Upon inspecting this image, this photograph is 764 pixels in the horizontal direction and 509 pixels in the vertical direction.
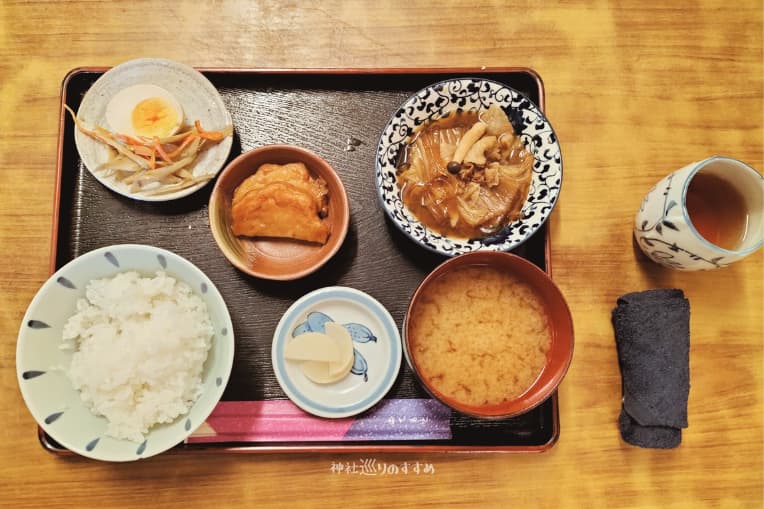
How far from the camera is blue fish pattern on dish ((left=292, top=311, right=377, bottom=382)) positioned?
1.98 m

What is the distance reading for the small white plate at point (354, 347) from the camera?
75.8 inches

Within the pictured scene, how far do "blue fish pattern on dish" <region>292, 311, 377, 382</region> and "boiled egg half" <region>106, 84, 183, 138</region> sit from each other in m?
Result: 0.85

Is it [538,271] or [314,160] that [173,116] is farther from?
[538,271]

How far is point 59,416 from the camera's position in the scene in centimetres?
176

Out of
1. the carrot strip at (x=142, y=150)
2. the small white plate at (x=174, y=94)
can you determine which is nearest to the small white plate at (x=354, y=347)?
the small white plate at (x=174, y=94)

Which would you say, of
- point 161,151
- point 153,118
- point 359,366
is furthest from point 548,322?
point 153,118

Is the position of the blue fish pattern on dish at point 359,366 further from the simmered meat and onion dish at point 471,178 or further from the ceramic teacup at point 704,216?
the ceramic teacup at point 704,216

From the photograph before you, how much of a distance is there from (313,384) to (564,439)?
94 cm

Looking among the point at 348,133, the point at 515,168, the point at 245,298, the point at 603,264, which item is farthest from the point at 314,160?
the point at 603,264

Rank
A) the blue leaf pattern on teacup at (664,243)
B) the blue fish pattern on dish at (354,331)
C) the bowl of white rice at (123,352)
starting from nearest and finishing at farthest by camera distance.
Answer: the bowl of white rice at (123,352), the blue leaf pattern on teacup at (664,243), the blue fish pattern on dish at (354,331)

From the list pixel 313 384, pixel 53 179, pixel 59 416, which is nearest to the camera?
pixel 59 416

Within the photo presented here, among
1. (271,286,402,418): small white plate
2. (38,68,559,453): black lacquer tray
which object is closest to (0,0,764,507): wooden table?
(38,68,559,453): black lacquer tray

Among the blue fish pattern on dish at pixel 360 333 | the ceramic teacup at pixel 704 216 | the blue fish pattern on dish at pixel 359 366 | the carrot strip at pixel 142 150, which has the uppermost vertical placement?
the ceramic teacup at pixel 704 216

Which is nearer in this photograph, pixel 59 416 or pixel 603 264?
pixel 59 416
